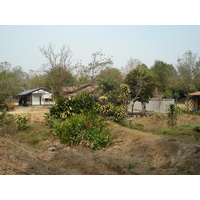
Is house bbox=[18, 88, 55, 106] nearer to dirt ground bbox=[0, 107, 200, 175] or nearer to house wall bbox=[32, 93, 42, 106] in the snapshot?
house wall bbox=[32, 93, 42, 106]

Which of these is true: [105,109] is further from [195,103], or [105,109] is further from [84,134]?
[195,103]

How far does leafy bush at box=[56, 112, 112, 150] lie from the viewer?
870 cm

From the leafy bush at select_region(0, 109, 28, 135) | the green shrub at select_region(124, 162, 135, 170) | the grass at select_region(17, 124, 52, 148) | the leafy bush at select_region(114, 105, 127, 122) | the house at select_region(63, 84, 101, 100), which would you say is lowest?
the green shrub at select_region(124, 162, 135, 170)

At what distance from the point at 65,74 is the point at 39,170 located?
549 inches

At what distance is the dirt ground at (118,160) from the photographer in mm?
5676

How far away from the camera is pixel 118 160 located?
22.1 ft

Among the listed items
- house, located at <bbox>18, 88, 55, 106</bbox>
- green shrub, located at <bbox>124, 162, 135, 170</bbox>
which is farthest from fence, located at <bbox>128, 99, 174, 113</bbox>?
house, located at <bbox>18, 88, 55, 106</bbox>

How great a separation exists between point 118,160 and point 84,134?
2.57 m

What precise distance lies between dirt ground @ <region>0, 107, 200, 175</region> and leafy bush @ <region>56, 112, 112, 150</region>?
37cm

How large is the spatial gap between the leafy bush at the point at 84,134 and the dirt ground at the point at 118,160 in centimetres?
37

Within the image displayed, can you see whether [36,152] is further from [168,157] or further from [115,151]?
[168,157]

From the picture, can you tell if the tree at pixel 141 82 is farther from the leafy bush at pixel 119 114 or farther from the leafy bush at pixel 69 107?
the leafy bush at pixel 69 107

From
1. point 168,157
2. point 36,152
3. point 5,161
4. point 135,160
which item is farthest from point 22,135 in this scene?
point 168,157

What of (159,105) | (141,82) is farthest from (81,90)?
(159,105)
